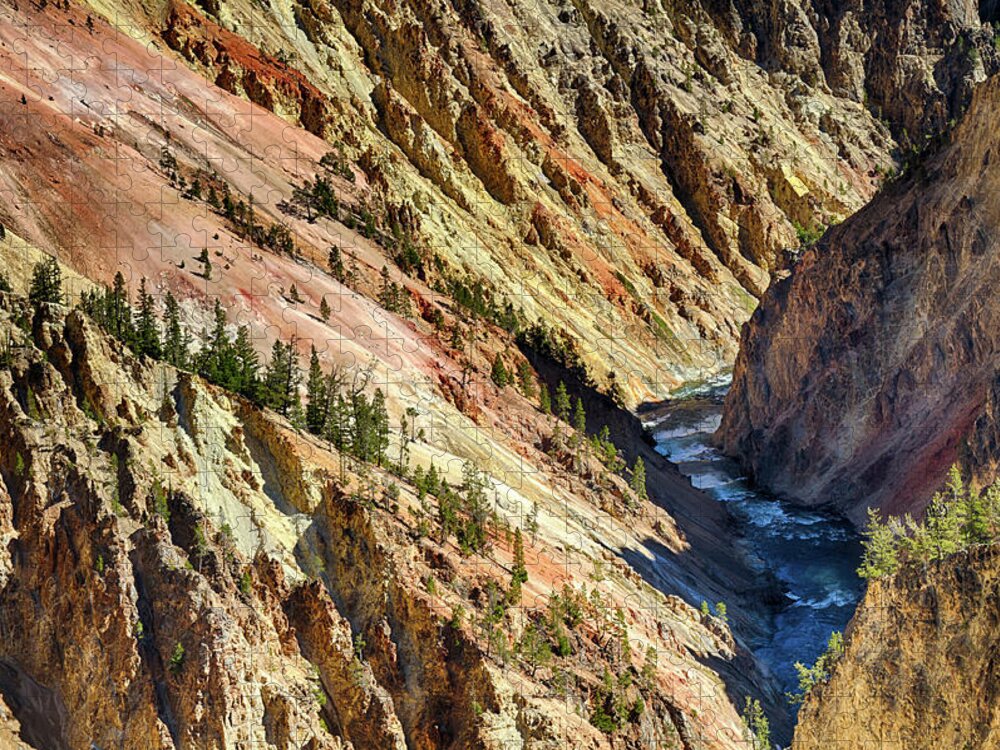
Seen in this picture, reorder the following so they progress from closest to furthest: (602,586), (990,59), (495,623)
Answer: (495,623) → (602,586) → (990,59)

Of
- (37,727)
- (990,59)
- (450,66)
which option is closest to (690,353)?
(450,66)

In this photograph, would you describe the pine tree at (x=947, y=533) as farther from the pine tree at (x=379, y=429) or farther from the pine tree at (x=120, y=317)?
the pine tree at (x=120, y=317)

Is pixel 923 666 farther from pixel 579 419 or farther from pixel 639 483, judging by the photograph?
pixel 579 419

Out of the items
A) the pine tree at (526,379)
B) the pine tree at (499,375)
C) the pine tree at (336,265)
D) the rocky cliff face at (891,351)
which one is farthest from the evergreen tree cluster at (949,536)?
the pine tree at (336,265)

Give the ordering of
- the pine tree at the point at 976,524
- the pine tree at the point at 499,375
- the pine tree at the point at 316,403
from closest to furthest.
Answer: the pine tree at the point at 976,524, the pine tree at the point at 316,403, the pine tree at the point at 499,375

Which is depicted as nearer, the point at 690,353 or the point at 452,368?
the point at 452,368

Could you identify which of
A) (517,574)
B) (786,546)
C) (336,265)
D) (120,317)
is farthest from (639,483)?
(120,317)

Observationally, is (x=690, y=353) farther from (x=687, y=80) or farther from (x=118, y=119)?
(x=118, y=119)
